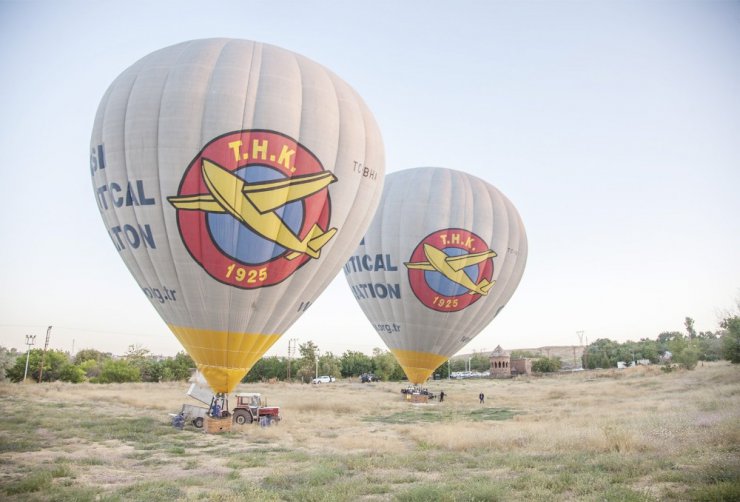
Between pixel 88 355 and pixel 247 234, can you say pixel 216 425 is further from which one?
pixel 88 355

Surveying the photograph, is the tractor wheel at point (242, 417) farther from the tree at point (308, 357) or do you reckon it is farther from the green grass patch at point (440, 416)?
the tree at point (308, 357)

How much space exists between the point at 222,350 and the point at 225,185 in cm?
541

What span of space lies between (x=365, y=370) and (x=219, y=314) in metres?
71.3

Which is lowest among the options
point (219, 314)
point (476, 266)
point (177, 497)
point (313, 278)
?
point (177, 497)

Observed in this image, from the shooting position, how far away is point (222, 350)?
16953mm

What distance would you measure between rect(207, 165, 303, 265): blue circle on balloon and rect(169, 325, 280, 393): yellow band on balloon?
268 centimetres

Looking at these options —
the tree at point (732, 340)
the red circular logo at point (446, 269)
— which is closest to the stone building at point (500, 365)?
the tree at point (732, 340)

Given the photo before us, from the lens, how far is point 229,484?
36.5 feet

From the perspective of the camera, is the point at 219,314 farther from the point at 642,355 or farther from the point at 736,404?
the point at 642,355

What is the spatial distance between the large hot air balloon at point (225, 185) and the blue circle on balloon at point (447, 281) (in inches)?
420

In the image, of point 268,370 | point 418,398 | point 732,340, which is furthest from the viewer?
point 268,370

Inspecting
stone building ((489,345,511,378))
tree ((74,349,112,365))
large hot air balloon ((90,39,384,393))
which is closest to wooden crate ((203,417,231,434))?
large hot air balloon ((90,39,384,393))

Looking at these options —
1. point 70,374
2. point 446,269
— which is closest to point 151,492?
point 446,269

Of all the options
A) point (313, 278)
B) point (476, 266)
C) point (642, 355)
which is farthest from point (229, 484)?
point (642, 355)
